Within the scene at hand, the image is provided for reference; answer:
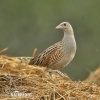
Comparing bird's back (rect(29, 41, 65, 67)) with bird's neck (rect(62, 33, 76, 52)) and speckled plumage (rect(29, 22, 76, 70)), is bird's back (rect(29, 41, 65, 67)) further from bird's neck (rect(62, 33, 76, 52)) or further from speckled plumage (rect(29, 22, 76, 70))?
bird's neck (rect(62, 33, 76, 52))

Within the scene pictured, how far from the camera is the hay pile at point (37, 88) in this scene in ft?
29.8

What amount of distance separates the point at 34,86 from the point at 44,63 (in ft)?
7.68

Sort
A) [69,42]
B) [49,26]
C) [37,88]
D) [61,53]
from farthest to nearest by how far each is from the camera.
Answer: [49,26] < [61,53] < [69,42] < [37,88]

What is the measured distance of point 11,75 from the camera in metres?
9.52

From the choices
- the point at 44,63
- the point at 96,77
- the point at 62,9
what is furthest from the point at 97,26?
the point at 44,63

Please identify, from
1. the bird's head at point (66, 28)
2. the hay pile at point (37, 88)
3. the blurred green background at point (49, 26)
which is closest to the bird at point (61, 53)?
the bird's head at point (66, 28)

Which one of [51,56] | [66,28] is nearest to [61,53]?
[51,56]

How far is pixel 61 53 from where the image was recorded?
11.8 metres

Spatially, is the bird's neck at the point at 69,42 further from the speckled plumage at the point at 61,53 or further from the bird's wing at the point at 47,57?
the bird's wing at the point at 47,57

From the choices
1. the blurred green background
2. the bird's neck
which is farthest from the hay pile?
the blurred green background

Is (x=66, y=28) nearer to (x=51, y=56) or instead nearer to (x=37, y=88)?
(x=51, y=56)

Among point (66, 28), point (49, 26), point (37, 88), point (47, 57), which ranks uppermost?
point (49, 26)

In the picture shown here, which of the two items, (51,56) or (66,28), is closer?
(66,28)

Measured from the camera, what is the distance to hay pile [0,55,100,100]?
29.8 feet
